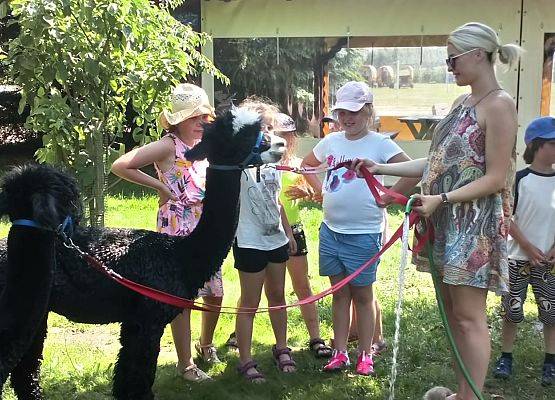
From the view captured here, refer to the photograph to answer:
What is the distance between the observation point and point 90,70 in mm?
4062

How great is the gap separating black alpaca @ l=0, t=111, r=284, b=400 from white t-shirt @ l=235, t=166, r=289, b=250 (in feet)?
2.18

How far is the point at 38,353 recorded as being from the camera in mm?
3447

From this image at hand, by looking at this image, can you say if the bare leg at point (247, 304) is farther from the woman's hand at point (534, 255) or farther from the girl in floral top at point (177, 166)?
the woman's hand at point (534, 255)

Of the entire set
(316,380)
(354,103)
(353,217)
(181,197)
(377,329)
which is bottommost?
(316,380)

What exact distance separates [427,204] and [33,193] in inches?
69.9

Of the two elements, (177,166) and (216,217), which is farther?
(177,166)

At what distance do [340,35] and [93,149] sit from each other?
614cm

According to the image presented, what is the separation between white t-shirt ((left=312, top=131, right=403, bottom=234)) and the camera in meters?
3.96

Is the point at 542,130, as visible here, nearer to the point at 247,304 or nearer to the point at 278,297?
the point at 278,297

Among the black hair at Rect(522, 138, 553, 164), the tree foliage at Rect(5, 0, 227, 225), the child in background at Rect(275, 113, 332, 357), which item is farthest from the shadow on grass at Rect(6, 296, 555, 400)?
the black hair at Rect(522, 138, 553, 164)

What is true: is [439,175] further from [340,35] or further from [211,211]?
[340,35]

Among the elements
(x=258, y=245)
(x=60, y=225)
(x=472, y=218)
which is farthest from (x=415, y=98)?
(x=60, y=225)

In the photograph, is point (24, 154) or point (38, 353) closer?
point (38, 353)

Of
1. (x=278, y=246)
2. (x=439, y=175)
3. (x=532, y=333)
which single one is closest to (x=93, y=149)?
(x=278, y=246)
